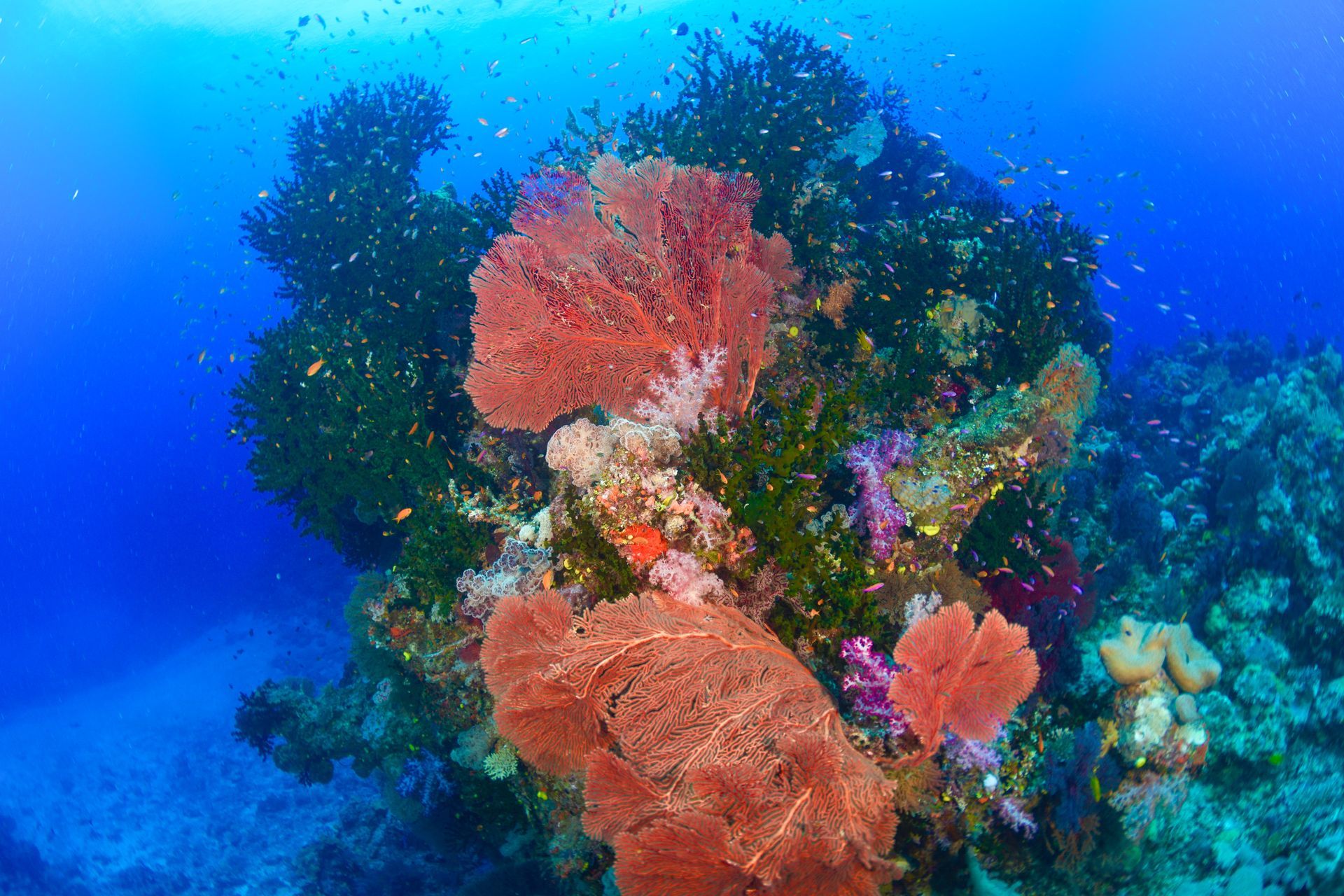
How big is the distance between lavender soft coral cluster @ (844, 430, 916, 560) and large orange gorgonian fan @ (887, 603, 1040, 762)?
5.19ft

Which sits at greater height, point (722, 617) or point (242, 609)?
point (242, 609)

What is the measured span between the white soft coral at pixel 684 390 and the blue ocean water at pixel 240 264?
5398mm

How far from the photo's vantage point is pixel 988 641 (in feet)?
10.5

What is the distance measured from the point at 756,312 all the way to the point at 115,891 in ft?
75.3

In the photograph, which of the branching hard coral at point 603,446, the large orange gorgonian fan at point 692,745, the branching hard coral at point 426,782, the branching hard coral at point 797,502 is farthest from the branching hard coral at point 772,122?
the branching hard coral at point 426,782

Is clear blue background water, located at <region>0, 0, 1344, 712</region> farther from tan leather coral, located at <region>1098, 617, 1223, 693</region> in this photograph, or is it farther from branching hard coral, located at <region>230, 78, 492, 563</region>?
tan leather coral, located at <region>1098, 617, 1223, 693</region>

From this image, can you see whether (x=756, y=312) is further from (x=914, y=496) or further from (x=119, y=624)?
(x=119, y=624)

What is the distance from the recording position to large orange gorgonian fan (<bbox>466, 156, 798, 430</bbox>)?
16.7 feet

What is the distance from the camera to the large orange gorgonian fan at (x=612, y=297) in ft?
16.7

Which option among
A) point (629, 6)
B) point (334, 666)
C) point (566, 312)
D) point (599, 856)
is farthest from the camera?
point (629, 6)

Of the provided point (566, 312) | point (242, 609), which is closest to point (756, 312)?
point (566, 312)

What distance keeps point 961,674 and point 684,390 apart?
3.00 m

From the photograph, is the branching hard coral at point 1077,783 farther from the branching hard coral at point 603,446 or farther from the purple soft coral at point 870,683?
the branching hard coral at point 603,446

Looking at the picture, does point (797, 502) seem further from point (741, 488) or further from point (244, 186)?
point (244, 186)
